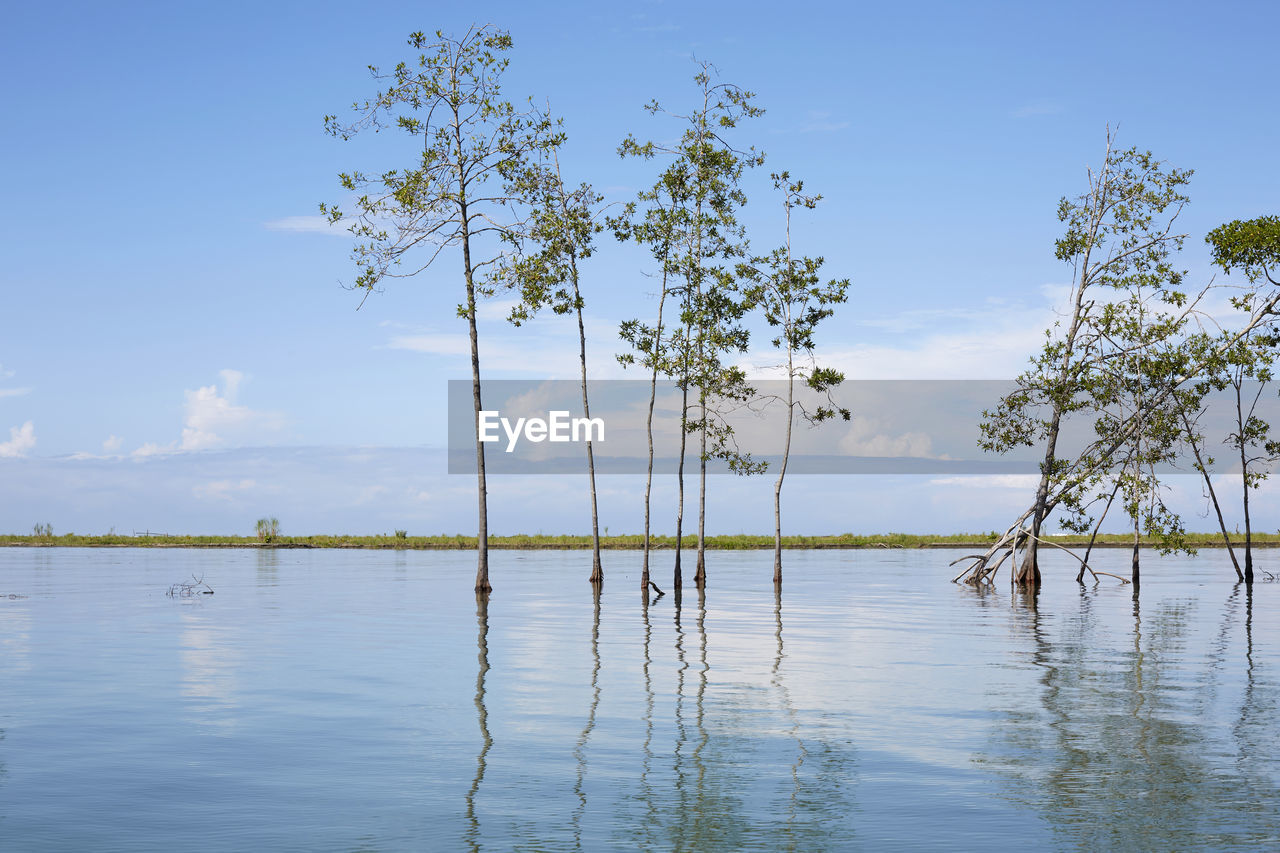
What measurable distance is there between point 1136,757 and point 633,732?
5.55m

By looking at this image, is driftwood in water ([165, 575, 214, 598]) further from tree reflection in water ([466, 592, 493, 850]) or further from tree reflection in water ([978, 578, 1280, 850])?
tree reflection in water ([978, 578, 1280, 850])

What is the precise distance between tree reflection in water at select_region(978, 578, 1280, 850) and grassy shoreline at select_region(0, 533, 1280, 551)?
72289 mm

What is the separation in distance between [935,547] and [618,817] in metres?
91.5

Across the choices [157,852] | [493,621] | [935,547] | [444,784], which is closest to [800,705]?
[444,784]

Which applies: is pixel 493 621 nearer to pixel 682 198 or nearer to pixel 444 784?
pixel 444 784

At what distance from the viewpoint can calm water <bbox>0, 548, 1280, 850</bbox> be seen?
9.59 metres

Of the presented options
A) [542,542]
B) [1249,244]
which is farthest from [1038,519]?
[542,542]

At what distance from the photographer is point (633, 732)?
44.8 feet

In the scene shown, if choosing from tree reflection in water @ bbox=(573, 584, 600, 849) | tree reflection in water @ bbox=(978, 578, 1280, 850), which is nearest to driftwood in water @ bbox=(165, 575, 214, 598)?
tree reflection in water @ bbox=(573, 584, 600, 849)

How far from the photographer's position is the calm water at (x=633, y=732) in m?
9.59

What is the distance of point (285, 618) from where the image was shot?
101ft

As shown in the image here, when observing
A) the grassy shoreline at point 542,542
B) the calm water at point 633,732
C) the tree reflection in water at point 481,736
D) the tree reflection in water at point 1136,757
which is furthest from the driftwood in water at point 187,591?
the grassy shoreline at point 542,542

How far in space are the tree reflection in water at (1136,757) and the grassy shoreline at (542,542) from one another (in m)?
72.3

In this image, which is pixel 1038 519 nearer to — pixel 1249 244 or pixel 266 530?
pixel 1249 244
